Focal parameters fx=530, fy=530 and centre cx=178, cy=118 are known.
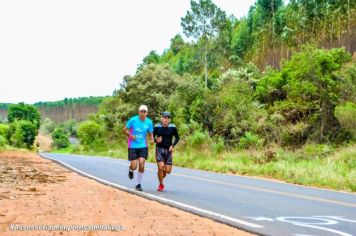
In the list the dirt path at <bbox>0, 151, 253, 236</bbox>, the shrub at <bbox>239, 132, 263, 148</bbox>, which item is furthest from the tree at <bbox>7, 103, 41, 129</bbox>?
the dirt path at <bbox>0, 151, 253, 236</bbox>

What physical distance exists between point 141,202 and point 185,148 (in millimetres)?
22572

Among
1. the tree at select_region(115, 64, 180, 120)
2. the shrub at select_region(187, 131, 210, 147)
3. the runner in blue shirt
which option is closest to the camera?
the runner in blue shirt

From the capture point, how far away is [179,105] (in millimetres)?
41969

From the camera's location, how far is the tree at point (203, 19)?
6166 cm

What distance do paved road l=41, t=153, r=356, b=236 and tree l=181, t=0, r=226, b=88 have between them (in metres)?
47.5

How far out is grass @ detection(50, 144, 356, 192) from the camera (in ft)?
53.7

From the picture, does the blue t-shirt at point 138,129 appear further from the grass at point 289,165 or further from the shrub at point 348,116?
the shrub at point 348,116

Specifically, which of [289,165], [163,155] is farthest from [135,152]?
[289,165]

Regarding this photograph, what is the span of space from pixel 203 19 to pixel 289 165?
144 ft

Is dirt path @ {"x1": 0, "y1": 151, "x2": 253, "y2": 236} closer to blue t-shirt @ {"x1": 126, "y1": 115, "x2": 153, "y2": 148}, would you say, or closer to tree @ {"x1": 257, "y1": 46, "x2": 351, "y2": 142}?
blue t-shirt @ {"x1": 126, "y1": 115, "x2": 153, "y2": 148}

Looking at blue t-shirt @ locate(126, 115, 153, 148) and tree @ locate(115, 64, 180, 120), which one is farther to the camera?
tree @ locate(115, 64, 180, 120)

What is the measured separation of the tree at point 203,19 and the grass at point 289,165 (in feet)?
109

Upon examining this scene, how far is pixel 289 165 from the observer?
67.7 feet

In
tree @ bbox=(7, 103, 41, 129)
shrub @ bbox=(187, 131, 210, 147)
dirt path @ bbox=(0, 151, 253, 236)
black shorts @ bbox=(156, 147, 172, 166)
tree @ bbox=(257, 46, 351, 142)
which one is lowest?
dirt path @ bbox=(0, 151, 253, 236)
